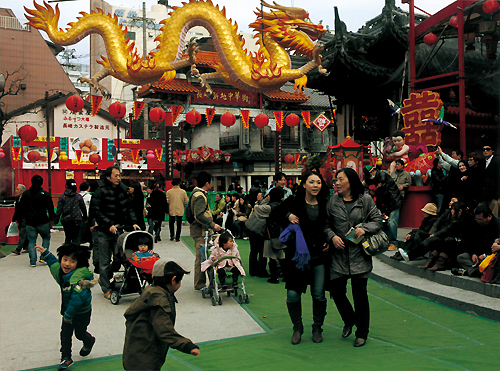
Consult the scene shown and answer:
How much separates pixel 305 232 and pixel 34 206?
644cm

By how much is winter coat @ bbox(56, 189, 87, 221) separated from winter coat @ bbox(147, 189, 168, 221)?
294 centimetres

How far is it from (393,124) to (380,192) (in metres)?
10.00

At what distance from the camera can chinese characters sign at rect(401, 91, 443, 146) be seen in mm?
11477

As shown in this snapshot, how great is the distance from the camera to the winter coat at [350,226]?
14.4 feet

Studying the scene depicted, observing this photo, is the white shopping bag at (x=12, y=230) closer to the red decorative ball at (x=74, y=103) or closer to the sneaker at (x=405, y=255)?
the red decorative ball at (x=74, y=103)

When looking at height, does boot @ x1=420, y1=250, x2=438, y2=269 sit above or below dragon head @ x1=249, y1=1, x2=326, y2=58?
below

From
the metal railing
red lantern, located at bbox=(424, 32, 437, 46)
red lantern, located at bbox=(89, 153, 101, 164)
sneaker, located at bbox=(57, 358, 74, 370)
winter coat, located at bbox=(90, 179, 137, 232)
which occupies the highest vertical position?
the metal railing

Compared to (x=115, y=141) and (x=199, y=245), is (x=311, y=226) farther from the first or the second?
(x=115, y=141)

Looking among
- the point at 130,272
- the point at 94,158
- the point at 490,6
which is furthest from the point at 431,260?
the point at 94,158

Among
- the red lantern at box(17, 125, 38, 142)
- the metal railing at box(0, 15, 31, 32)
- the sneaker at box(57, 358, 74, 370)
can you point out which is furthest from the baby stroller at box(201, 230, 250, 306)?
the metal railing at box(0, 15, 31, 32)

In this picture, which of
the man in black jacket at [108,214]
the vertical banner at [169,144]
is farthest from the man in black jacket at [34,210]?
the vertical banner at [169,144]

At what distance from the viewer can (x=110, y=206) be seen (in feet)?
21.1

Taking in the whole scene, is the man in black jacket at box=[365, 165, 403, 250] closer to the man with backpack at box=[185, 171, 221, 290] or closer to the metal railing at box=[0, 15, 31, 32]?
the man with backpack at box=[185, 171, 221, 290]

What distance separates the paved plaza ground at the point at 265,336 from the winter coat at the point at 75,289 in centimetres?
51
